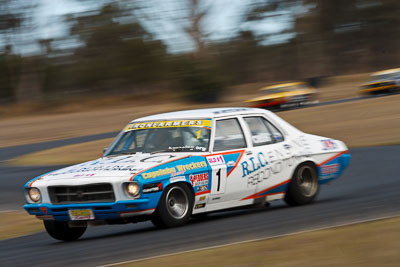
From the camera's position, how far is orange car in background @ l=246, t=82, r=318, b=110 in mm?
34719

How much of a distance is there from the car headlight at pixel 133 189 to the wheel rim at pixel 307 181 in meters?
2.81

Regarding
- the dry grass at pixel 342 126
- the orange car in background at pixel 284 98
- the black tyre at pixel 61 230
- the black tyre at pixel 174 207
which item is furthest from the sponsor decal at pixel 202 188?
the orange car in background at pixel 284 98

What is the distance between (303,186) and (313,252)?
13.3 feet

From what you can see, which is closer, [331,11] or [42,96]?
[42,96]

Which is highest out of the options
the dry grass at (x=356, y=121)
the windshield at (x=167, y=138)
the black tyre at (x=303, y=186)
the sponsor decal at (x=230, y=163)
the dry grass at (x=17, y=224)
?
the windshield at (x=167, y=138)

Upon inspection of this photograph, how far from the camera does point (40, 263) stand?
624 centimetres

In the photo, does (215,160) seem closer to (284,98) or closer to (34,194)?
(34,194)

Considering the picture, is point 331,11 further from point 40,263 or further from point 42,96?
point 40,263

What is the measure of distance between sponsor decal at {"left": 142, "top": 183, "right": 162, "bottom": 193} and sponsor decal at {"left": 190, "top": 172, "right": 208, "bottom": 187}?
1.67 ft

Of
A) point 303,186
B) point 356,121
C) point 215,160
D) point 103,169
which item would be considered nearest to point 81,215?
point 103,169

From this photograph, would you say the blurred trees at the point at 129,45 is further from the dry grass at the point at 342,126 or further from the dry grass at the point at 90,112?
→ the dry grass at the point at 342,126

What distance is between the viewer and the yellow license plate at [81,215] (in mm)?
7387

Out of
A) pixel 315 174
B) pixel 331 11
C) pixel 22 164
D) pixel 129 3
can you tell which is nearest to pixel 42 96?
pixel 129 3

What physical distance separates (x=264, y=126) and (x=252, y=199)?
105cm
